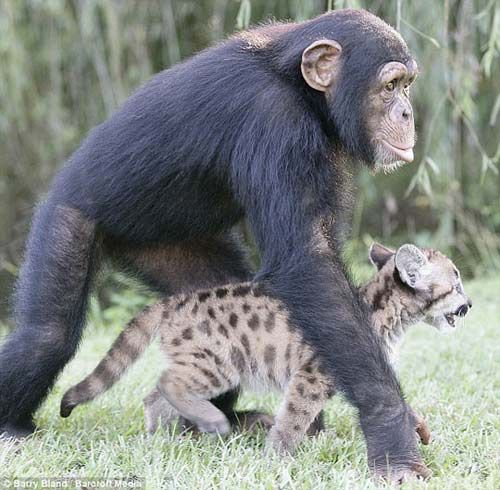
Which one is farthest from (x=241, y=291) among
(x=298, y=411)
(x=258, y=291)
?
(x=298, y=411)

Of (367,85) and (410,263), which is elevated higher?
(367,85)

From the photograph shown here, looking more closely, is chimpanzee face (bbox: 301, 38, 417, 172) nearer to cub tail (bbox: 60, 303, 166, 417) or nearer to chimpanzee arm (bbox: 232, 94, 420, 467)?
chimpanzee arm (bbox: 232, 94, 420, 467)

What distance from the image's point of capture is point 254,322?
16.7ft

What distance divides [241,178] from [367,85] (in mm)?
809

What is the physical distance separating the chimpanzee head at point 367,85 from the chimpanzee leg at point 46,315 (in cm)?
146

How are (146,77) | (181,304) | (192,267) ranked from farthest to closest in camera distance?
(146,77) → (192,267) → (181,304)

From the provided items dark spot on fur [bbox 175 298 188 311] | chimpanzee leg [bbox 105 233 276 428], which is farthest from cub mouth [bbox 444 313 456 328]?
dark spot on fur [bbox 175 298 188 311]

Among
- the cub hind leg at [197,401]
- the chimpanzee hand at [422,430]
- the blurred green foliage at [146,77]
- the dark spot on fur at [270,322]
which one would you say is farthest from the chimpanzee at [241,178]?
the blurred green foliage at [146,77]

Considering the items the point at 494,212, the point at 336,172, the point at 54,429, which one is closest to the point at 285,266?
the point at 336,172

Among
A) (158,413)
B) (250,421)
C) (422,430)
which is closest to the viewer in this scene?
(422,430)

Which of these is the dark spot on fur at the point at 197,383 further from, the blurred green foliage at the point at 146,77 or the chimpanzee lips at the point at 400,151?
the blurred green foliage at the point at 146,77

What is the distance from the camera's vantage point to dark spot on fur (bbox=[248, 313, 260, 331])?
200 inches

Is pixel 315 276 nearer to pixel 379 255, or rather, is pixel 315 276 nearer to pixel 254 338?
pixel 254 338

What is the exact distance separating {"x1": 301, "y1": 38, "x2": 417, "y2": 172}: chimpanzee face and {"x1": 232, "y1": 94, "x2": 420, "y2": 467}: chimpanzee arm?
273 mm
